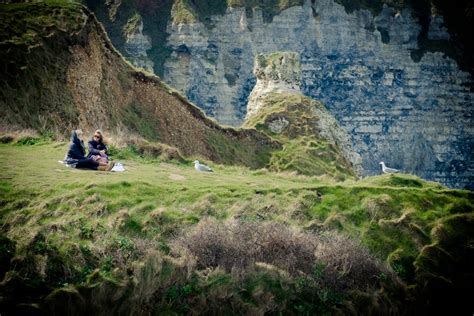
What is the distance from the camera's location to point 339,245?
22.9 metres

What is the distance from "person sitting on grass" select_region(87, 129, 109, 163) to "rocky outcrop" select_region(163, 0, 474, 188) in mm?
78997

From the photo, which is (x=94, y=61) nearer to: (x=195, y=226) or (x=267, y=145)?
(x=267, y=145)

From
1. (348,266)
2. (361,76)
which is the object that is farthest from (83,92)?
(361,76)

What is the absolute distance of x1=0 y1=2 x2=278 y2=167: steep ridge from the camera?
3600 cm

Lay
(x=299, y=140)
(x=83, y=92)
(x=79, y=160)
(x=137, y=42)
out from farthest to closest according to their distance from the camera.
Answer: (x=137, y=42) → (x=299, y=140) → (x=83, y=92) → (x=79, y=160)

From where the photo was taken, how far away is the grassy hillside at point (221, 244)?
20.4m

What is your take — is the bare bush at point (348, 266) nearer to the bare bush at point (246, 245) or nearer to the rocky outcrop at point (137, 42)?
the bare bush at point (246, 245)

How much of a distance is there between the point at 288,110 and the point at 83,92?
732 inches

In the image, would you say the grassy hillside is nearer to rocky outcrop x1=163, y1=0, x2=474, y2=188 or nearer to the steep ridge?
the steep ridge

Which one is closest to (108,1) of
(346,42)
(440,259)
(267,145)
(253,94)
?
(346,42)

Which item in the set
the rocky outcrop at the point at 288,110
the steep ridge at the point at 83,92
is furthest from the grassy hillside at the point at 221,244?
the rocky outcrop at the point at 288,110

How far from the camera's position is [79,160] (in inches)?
1032

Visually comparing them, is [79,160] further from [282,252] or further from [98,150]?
[282,252]

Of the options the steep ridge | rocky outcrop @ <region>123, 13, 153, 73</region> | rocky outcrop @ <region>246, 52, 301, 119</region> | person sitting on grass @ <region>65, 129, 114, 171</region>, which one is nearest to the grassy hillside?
person sitting on grass @ <region>65, 129, 114, 171</region>
